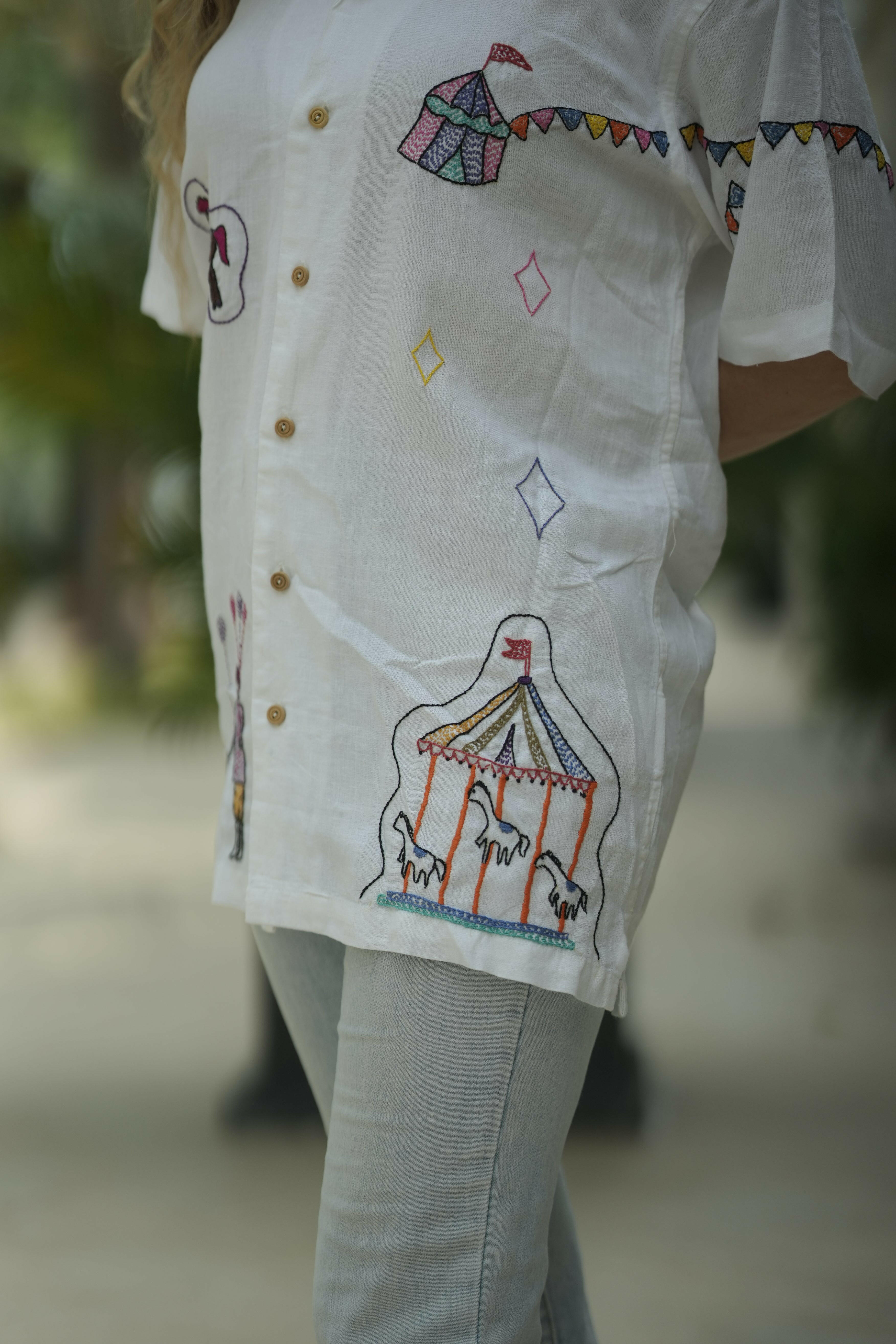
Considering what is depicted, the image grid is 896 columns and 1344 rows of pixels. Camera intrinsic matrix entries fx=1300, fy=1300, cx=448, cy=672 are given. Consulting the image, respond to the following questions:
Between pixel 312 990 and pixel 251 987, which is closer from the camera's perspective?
pixel 312 990

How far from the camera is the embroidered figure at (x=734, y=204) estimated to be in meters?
0.76

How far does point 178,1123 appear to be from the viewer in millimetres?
2123

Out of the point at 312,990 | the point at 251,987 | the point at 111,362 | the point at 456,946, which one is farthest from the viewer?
the point at 251,987

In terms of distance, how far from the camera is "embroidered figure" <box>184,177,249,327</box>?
0.81m

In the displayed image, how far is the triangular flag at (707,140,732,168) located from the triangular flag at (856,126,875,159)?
0.08 metres

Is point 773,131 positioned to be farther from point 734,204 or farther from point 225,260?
point 225,260

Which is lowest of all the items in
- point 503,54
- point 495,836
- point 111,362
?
point 111,362

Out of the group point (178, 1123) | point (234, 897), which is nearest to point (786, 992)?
point (178, 1123)

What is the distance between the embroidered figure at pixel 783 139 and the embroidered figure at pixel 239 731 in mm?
380

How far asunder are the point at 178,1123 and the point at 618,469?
5.58 ft

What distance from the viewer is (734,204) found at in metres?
0.76

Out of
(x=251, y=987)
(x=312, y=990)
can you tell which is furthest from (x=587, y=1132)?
(x=312, y=990)

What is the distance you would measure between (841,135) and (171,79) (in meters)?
0.48

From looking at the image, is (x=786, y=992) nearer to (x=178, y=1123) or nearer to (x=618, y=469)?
(x=178, y=1123)
